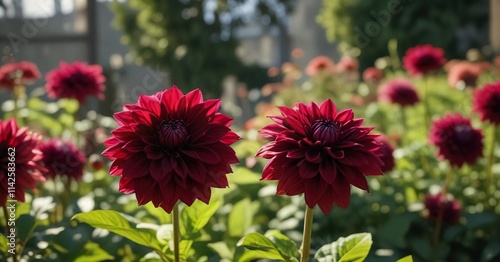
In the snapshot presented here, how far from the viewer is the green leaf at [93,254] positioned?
1323mm

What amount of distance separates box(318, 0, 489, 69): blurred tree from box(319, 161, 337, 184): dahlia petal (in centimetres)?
719

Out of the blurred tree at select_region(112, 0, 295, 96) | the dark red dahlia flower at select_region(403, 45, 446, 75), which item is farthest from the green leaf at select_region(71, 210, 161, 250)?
the blurred tree at select_region(112, 0, 295, 96)

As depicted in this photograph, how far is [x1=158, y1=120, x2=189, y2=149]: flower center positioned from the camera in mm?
997

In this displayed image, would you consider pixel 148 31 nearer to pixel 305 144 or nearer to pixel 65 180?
pixel 65 180

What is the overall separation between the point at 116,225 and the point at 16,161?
245mm

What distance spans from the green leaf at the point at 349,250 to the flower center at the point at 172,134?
14.4 inches

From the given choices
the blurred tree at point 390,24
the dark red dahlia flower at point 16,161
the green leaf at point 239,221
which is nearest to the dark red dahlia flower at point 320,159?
the dark red dahlia flower at point 16,161

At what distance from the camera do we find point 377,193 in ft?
6.71

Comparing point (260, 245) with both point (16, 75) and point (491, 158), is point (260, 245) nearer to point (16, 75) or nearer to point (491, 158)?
point (491, 158)

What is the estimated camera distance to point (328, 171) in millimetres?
980

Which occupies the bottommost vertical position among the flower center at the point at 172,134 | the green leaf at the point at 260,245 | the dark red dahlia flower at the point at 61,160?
the green leaf at the point at 260,245

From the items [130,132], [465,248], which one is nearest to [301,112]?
[130,132]

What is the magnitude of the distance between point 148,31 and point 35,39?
15.4 feet

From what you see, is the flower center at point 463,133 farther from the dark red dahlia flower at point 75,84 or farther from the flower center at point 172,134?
the dark red dahlia flower at point 75,84
